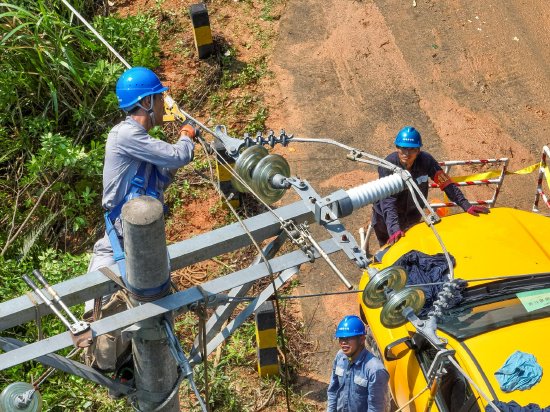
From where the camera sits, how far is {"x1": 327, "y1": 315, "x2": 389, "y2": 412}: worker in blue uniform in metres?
7.01

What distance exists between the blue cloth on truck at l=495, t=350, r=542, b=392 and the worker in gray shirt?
8.86 feet

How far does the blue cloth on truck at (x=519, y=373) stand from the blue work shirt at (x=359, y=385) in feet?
3.78

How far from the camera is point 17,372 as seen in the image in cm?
906

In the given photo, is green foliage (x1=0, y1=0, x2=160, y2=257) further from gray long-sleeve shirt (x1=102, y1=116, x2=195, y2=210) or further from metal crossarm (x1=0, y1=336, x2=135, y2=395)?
metal crossarm (x1=0, y1=336, x2=135, y2=395)

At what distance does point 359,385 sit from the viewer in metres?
7.11

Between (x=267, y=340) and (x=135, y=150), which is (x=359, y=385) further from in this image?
(x=135, y=150)

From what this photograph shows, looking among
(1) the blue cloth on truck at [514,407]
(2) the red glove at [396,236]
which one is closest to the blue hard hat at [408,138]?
(2) the red glove at [396,236]

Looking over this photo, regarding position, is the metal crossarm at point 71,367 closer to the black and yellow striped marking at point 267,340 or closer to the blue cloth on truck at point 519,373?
the blue cloth on truck at point 519,373

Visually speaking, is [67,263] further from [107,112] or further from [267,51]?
[267,51]

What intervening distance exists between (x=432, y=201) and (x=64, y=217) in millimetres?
4538

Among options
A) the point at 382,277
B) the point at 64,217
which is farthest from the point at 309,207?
the point at 64,217

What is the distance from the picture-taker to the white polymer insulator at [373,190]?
5.23 metres

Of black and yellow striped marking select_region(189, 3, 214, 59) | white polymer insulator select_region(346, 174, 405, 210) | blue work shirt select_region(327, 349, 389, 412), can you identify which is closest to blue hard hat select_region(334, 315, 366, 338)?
blue work shirt select_region(327, 349, 389, 412)

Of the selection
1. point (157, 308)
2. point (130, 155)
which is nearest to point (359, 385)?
point (130, 155)
